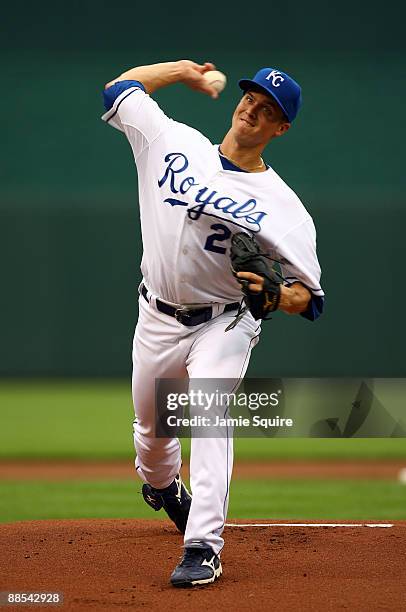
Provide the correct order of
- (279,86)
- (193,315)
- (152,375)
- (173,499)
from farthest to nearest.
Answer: (173,499) < (152,375) < (193,315) < (279,86)

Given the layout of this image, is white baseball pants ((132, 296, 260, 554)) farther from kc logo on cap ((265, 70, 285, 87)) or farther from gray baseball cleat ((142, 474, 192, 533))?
kc logo on cap ((265, 70, 285, 87))

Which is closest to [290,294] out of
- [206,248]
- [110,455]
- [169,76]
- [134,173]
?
[206,248]

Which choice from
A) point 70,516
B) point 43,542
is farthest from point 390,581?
point 70,516

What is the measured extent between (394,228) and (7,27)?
6881mm

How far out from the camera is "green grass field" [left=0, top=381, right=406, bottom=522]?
20.4 feet

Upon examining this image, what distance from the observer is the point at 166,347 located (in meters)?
3.86

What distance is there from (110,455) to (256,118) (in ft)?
17.8

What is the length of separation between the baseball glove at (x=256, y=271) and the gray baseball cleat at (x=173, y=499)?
110cm

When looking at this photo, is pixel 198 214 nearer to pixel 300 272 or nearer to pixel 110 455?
pixel 300 272

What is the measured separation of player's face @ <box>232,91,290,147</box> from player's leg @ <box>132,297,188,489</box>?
2.48 ft

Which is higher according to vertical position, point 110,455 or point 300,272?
point 300,272

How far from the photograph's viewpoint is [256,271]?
3.50m

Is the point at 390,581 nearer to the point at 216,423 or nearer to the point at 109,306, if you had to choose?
the point at 216,423

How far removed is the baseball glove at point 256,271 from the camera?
3.50m
